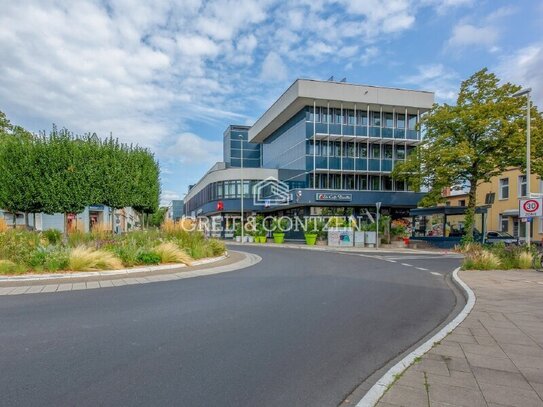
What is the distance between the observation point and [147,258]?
1391cm

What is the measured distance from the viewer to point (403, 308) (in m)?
7.75

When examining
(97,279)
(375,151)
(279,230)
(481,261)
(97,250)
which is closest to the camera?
(97,279)

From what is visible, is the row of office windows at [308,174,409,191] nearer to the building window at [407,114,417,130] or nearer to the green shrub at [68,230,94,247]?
the building window at [407,114,417,130]

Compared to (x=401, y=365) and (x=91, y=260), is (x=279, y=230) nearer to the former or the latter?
(x=91, y=260)

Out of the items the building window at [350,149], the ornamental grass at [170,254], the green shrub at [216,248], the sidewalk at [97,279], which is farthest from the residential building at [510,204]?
the sidewalk at [97,279]

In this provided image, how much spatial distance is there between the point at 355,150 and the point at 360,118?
11.4 ft

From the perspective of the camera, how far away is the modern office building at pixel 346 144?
38594 millimetres

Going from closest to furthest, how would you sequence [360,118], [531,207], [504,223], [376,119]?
1. [531,207]
2. [504,223]
3. [360,118]
4. [376,119]

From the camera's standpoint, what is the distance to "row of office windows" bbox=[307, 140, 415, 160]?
39.7 metres

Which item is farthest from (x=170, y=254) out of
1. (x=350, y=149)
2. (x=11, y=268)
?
(x=350, y=149)

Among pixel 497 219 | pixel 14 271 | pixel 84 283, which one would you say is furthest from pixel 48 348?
pixel 497 219

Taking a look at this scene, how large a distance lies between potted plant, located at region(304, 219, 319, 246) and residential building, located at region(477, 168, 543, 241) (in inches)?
614

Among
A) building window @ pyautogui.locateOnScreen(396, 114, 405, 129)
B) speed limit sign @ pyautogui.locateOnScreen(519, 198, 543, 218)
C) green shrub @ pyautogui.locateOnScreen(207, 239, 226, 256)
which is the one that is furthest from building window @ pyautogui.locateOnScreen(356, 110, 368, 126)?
speed limit sign @ pyautogui.locateOnScreen(519, 198, 543, 218)

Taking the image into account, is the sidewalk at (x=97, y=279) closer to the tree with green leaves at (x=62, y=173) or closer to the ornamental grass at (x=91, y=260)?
the ornamental grass at (x=91, y=260)
